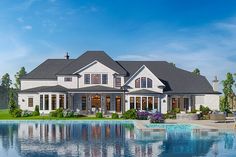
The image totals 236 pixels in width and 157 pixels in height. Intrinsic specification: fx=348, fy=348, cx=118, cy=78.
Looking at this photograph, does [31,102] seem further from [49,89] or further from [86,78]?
[86,78]

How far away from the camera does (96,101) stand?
163 ft

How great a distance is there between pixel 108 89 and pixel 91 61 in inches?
246

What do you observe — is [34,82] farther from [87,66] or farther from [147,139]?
[147,139]

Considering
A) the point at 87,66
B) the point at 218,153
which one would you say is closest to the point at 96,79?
the point at 87,66

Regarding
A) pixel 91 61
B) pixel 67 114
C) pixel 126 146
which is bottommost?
pixel 126 146

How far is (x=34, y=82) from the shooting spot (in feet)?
177

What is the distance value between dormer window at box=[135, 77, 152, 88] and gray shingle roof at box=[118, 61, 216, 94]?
2.39m

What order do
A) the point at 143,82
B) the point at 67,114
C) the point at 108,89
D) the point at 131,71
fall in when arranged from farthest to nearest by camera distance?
the point at 131,71
the point at 143,82
the point at 108,89
the point at 67,114

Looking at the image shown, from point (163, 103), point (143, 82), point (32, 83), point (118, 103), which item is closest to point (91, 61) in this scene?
point (118, 103)

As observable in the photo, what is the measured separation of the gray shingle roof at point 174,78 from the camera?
52.2 metres

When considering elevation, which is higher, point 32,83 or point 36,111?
point 32,83

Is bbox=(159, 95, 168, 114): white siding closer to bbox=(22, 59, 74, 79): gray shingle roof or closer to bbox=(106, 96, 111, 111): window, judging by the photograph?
bbox=(106, 96, 111, 111): window

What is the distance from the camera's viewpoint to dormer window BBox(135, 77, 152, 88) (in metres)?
49.7

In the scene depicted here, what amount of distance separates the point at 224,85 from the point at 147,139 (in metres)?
43.4
